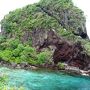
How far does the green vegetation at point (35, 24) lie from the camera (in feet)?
297

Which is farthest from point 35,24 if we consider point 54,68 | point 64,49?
point 54,68

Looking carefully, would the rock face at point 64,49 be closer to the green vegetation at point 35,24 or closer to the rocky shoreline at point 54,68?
the green vegetation at point 35,24

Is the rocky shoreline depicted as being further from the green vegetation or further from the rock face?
the green vegetation

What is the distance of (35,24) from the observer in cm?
10094

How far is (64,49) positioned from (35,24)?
14454 millimetres

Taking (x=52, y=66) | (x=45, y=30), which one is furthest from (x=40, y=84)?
(x=45, y=30)

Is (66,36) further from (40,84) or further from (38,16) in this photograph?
(40,84)

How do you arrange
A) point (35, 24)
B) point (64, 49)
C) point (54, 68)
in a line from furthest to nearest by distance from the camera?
1. point (35, 24)
2. point (64, 49)
3. point (54, 68)

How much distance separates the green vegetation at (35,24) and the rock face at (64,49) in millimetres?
2014

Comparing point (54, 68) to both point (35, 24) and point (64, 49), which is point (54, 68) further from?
point (35, 24)

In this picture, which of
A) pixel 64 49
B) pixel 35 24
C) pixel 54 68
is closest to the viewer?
pixel 54 68

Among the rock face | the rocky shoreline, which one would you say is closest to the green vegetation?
the rock face

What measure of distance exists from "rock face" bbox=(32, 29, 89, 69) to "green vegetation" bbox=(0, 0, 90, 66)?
2.01 meters

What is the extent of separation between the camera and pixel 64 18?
103625mm
